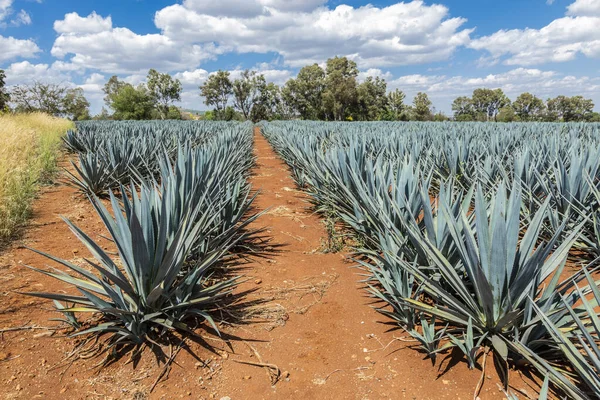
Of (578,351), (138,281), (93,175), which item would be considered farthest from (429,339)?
(93,175)

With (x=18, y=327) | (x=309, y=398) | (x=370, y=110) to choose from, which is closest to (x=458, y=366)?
(x=309, y=398)

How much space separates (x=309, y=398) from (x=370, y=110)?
191ft

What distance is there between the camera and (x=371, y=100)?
57375mm

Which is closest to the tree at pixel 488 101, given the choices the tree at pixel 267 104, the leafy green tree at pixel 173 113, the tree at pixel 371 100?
the tree at pixel 371 100

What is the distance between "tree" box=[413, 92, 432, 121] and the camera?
66188mm

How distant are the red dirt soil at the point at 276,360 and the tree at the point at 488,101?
79.8 metres

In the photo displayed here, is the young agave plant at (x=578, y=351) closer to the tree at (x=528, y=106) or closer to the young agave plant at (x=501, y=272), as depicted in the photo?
the young agave plant at (x=501, y=272)

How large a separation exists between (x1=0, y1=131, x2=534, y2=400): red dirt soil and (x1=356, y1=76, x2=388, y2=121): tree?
173 feet

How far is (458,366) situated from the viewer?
170cm

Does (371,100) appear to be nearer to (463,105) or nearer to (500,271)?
(463,105)

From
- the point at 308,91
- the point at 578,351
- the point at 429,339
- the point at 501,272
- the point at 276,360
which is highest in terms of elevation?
the point at 308,91

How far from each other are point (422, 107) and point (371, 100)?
14.4 metres

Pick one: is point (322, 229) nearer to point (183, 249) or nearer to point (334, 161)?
point (334, 161)

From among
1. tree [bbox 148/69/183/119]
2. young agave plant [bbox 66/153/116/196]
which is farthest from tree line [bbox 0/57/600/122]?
young agave plant [bbox 66/153/116/196]
